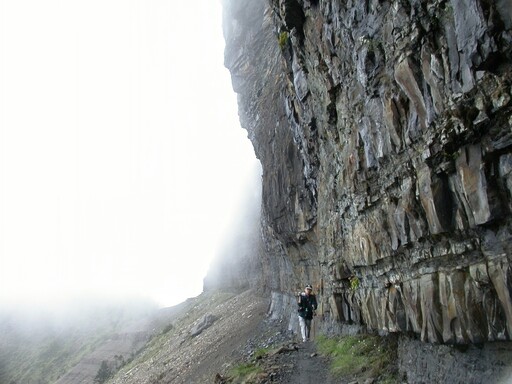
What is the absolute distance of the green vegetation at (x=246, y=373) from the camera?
45.5 ft

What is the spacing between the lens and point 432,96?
302 inches

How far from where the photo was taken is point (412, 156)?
29.0ft

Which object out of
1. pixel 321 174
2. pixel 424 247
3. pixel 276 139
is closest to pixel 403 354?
pixel 424 247

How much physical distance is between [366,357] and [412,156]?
19.9 ft

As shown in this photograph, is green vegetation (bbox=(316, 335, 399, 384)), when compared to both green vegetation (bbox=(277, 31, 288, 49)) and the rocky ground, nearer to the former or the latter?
the rocky ground

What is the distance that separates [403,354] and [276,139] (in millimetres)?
24190

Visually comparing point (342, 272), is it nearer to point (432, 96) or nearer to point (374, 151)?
point (374, 151)

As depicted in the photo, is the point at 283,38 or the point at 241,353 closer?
the point at 283,38

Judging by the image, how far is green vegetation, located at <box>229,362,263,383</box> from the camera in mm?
13867

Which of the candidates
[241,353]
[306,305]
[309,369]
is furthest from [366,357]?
[241,353]

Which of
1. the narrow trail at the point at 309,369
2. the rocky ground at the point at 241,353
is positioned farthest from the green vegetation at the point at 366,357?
the rocky ground at the point at 241,353

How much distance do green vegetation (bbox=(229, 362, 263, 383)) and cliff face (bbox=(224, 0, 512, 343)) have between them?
3.67 m

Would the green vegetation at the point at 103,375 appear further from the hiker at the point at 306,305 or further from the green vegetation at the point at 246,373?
the green vegetation at the point at 246,373

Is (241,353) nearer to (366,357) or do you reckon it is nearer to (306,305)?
(306,305)
